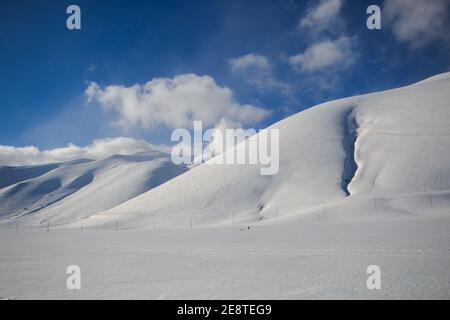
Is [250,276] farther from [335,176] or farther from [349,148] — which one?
[349,148]

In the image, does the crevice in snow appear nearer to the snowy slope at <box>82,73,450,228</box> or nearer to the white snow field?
the snowy slope at <box>82,73,450,228</box>

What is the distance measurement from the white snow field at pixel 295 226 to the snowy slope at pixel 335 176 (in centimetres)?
40

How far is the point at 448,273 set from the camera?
10109mm

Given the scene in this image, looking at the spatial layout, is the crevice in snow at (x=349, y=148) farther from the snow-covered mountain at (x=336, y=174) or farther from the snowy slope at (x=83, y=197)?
the snowy slope at (x=83, y=197)

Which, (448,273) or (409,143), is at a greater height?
(409,143)

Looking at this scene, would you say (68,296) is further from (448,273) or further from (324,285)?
(448,273)

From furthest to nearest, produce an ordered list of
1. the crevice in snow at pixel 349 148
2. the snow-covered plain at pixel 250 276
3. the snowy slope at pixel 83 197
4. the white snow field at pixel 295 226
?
the snowy slope at pixel 83 197 → the crevice in snow at pixel 349 148 → the white snow field at pixel 295 226 → the snow-covered plain at pixel 250 276

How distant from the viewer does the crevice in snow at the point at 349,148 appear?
7056 cm

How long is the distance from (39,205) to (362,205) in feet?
602

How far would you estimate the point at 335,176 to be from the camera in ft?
236

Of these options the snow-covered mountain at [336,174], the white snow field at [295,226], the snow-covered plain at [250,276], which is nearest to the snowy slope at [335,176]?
the snow-covered mountain at [336,174]

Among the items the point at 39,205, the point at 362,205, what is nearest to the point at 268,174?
the point at 362,205

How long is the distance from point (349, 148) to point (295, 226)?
49285 millimetres
